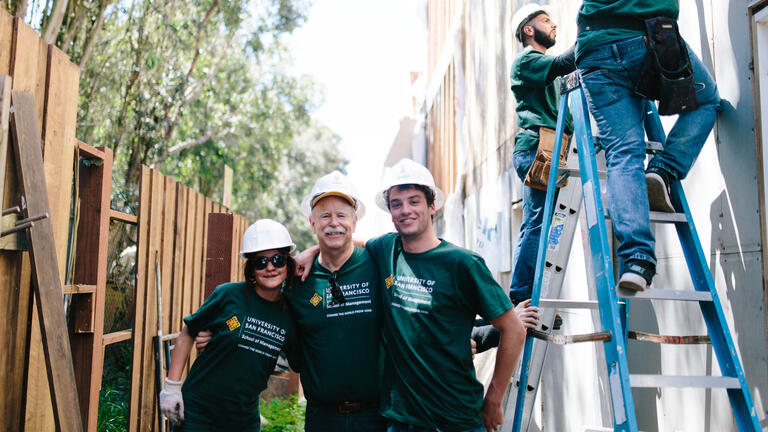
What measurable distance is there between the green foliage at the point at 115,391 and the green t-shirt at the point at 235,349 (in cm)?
164

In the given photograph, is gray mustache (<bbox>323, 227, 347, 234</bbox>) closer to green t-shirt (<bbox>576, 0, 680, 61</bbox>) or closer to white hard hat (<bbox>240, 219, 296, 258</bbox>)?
white hard hat (<bbox>240, 219, 296, 258</bbox>)

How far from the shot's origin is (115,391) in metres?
6.71

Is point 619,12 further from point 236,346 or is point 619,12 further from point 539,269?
point 236,346

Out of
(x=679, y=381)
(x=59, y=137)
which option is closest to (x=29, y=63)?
(x=59, y=137)

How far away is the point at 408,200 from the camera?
331 cm

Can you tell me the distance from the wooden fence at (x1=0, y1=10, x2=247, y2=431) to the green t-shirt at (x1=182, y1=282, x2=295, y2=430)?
2.67 feet

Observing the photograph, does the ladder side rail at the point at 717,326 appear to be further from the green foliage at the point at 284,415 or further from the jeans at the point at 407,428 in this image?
the green foliage at the point at 284,415

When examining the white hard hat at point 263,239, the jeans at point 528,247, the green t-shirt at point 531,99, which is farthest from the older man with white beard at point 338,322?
the green t-shirt at point 531,99

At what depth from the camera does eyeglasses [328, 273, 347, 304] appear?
11.1 feet

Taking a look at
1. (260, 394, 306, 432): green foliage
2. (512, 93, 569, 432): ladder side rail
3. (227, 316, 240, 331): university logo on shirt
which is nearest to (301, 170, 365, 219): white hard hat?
(227, 316, 240, 331): university logo on shirt

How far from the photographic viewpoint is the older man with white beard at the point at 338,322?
128 inches

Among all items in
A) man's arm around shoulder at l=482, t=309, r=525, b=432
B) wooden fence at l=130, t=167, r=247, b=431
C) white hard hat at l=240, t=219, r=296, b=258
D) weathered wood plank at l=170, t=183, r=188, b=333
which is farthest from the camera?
weathered wood plank at l=170, t=183, r=188, b=333

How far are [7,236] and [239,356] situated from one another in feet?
4.48

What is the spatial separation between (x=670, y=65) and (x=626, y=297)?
1.10 metres
